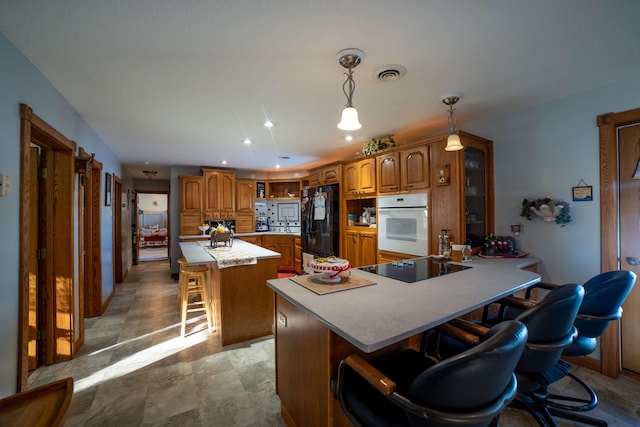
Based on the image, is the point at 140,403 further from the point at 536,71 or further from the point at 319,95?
the point at 536,71

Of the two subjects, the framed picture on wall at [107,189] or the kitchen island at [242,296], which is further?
the framed picture on wall at [107,189]

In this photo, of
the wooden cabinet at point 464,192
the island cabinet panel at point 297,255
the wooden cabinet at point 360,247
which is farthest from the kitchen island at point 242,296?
the island cabinet panel at point 297,255

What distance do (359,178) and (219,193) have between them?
11.0 feet

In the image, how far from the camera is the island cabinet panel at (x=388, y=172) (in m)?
3.17

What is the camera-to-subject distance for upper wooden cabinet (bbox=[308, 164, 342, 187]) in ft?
13.5

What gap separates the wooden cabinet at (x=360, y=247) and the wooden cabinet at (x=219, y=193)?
2.99 m

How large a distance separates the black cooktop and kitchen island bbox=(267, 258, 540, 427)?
0.09 metres

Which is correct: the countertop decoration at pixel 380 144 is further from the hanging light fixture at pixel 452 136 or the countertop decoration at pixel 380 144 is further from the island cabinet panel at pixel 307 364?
the island cabinet panel at pixel 307 364

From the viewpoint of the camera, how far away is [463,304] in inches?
50.8

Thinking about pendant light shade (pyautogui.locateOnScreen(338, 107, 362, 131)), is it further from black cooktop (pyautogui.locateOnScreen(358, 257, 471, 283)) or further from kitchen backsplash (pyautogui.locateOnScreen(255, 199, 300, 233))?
kitchen backsplash (pyautogui.locateOnScreen(255, 199, 300, 233))

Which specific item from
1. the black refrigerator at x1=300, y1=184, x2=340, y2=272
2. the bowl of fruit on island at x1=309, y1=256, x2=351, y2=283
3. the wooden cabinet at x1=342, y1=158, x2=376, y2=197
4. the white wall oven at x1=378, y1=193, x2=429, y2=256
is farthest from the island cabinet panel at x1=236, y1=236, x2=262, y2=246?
the bowl of fruit on island at x1=309, y1=256, x2=351, y2=283

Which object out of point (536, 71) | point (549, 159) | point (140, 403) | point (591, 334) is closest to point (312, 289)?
point (140, 403)

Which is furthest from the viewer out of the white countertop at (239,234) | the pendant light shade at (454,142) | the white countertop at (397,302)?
the white countertop at (239,234)

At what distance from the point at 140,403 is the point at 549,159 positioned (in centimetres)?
386
